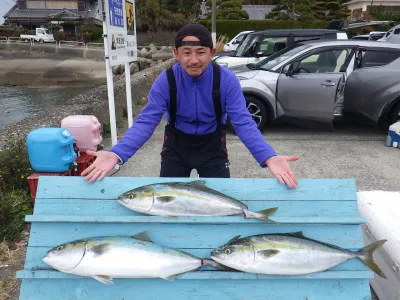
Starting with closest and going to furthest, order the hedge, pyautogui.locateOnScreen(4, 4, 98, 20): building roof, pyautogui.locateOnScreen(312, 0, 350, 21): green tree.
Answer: the hedge, pyautogui.locateOnScreen(312, 0, 350, 21): green tree, pyautogui.locateOnScreen(4, 4, 98, 20): building roof

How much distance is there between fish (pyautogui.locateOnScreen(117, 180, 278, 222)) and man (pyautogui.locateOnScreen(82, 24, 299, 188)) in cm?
26

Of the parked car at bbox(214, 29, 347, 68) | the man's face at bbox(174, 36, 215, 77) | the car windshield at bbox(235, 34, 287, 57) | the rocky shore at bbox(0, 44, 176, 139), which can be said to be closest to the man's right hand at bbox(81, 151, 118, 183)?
the man's face at bbox(174, 36, 215, 77)

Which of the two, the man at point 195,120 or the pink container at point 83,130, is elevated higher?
the man at point 195,120

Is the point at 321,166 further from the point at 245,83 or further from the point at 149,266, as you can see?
the point at 149,266

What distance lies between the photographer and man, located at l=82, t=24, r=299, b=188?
7.04 feet

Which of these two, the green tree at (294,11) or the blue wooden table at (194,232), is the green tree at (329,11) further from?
the blue wooden table at (194,232)

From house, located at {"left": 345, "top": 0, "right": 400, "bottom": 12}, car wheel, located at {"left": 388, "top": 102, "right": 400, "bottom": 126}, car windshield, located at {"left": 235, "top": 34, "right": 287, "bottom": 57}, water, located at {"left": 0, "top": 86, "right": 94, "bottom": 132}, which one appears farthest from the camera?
house, located at {"left": 345, "top": 0, "right": 400, "bottom": 12}

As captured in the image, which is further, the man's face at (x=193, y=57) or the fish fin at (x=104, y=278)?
the man's face at (x=193, y=57)

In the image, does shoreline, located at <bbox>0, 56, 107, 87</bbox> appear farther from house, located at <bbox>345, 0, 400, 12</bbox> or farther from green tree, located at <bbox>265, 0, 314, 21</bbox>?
house, located at <bbox>345, 0, 400, 12</bbox>

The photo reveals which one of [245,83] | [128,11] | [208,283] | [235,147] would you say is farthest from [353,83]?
[208,283]

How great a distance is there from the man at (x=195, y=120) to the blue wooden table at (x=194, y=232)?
0.16 metres

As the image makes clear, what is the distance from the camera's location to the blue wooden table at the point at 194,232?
1.98 m

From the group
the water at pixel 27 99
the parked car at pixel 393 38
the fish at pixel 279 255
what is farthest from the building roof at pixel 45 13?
the fish at pixel 279 255

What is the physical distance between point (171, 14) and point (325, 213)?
40.1 metres
